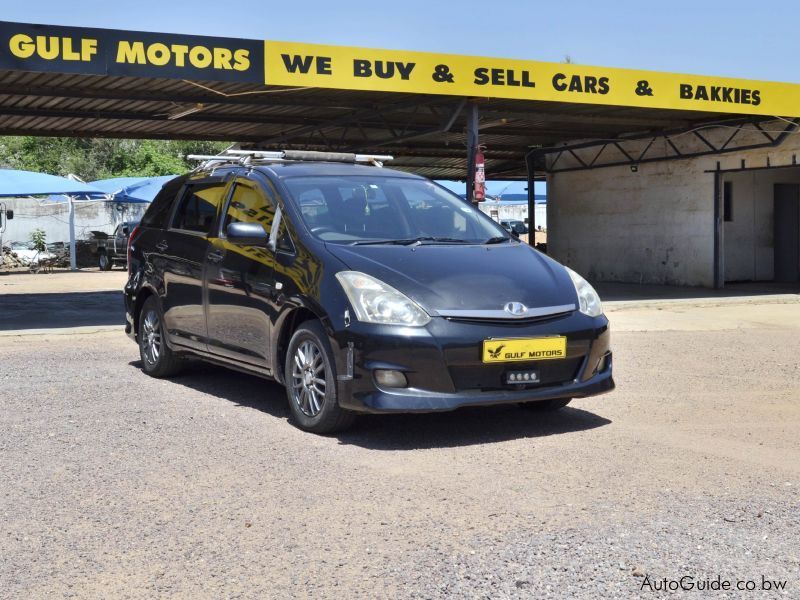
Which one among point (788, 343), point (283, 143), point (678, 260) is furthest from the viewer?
point (283, 143)

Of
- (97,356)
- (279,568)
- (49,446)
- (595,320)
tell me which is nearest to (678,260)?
(97,356)

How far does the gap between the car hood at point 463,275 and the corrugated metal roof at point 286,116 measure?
9465 mm

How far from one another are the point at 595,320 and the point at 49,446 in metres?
3.46

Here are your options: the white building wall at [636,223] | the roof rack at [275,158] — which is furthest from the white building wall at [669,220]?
the roof rack at [275,158]

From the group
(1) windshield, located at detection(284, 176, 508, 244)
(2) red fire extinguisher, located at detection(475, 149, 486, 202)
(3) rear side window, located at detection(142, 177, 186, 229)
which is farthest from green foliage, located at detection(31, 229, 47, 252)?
(1) windshield, located at detection(284, 176, 508, 244)

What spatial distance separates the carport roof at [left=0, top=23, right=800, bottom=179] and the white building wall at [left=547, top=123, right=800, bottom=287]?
3.20 feet

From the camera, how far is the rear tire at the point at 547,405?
7062 millimetres

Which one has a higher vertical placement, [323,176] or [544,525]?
[323,176]

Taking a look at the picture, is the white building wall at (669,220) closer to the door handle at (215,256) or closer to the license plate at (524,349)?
the door handle at (215,256)

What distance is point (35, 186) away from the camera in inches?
1136

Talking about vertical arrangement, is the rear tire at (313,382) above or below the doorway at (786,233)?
below

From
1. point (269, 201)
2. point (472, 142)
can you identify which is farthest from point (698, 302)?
point (269, 201)

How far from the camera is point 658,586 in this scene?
3.73 m

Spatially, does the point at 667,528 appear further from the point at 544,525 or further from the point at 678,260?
the point at 678,260
